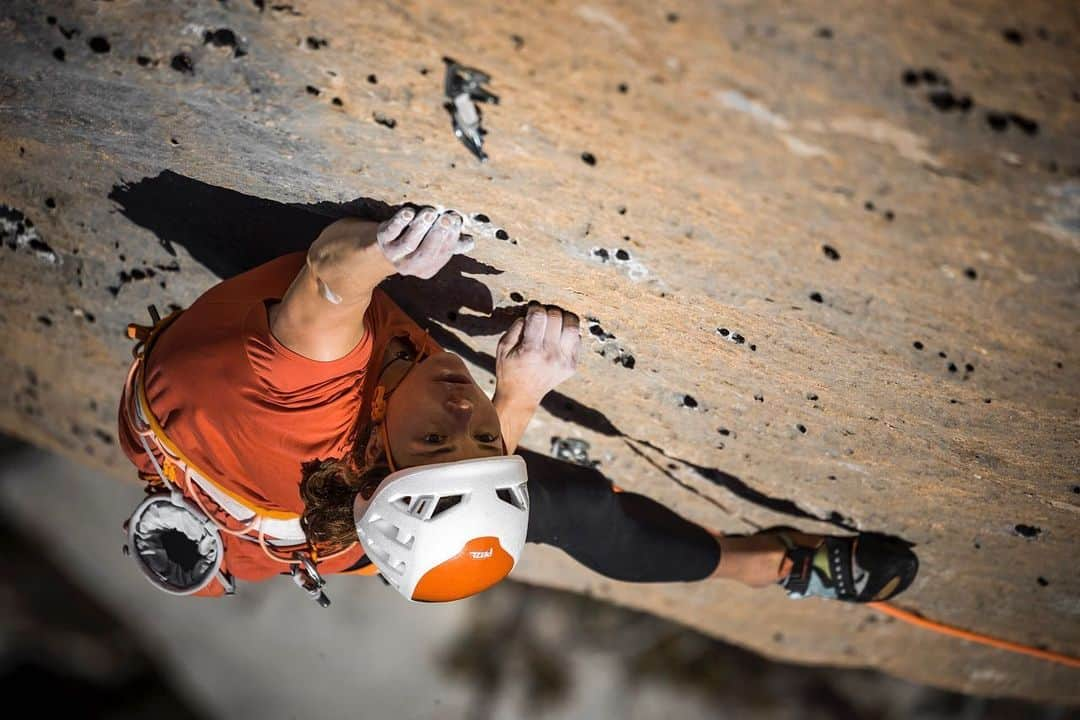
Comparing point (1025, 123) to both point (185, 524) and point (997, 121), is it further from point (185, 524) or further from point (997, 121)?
point (185, 524)

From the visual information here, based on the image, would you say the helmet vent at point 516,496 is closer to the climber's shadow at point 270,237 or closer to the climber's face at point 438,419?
the climber's face at point 438,419

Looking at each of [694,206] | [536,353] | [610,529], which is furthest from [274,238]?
[610,529]

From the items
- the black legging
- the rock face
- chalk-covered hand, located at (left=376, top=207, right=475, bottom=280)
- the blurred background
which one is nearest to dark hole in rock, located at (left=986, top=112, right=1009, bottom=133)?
the rock face

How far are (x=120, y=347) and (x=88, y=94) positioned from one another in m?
1.02

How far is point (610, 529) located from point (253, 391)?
36.7 inches

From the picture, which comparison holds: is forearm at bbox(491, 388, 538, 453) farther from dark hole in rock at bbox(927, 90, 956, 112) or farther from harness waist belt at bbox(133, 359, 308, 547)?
dark hole in rock at bbox(927, 90, 956, 112)

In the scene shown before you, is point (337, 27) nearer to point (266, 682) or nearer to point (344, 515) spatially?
point (344, 515)

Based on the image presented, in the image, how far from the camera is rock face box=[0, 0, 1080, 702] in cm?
84

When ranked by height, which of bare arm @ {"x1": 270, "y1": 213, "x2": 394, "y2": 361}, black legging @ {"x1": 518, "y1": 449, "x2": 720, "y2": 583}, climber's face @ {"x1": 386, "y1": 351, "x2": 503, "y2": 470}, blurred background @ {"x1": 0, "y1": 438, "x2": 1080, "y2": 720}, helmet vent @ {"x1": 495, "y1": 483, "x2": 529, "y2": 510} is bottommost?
blurred background @ {"x1": 0, "y1": 438, "x2": 1080, "y2": 720}

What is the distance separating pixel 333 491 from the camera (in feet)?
4.35

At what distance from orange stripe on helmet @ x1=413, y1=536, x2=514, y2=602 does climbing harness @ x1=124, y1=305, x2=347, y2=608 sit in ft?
0.78

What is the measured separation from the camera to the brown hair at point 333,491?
1.31m


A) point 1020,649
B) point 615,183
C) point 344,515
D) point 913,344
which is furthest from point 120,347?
point 1020,649

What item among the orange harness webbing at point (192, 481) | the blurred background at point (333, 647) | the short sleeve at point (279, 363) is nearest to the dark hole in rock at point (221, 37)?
the short sleeve at point (279, 363)
